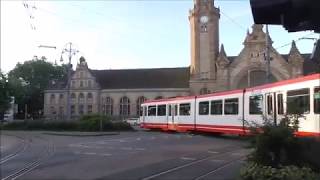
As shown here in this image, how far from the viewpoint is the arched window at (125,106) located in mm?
115750

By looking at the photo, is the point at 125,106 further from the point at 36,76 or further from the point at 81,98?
the point at 36,76

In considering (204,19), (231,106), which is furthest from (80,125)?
(204,19)

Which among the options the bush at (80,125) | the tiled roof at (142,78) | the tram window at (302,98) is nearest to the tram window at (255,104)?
the tram window at (302,98)

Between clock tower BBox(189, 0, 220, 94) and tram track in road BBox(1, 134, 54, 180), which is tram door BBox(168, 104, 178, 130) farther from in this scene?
clock tower BBox(189, 0, 220, 94)

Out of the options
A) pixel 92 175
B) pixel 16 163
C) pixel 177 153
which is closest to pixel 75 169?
pixel 92 175

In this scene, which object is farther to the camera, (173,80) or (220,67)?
(173,80)

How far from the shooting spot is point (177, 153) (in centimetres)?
2270

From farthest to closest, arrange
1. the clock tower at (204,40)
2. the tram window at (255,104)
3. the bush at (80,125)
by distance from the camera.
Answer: the clock tower at (204,40) → the bush at (80,125) → the tram window at (255,104)

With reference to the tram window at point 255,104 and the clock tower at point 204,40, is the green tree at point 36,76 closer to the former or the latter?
the clock tower at point 204,40

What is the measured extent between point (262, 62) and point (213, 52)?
33.1 ft

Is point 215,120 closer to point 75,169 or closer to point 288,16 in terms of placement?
point 75,169

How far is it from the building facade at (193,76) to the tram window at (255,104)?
6709 cm

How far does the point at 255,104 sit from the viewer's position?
86.1 feet

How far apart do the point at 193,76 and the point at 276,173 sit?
316 feet
